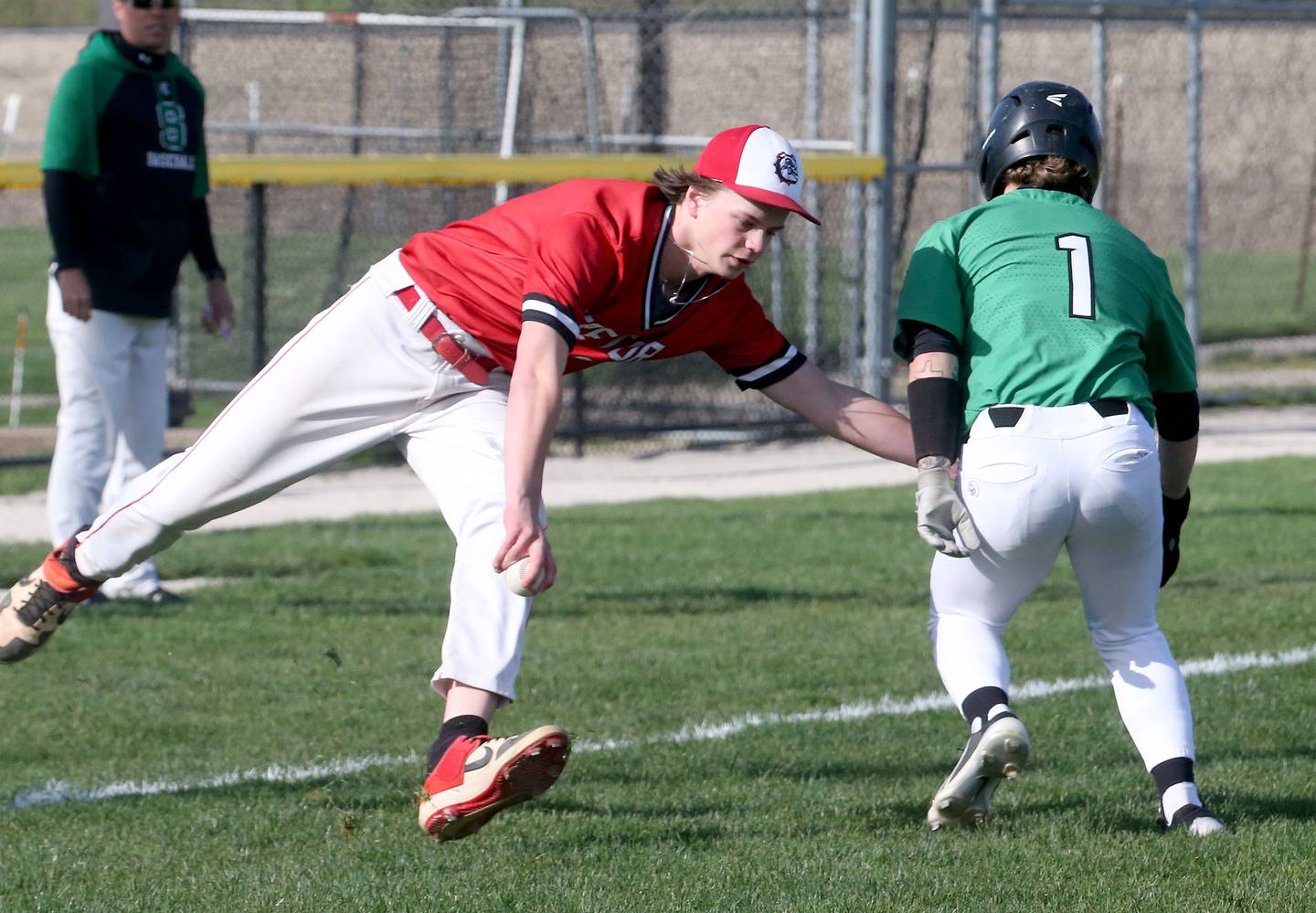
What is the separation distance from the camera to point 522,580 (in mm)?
3785

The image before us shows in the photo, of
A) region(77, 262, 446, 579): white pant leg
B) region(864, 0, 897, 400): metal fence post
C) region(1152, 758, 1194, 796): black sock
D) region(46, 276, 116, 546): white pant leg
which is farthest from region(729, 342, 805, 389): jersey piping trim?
region(864, 0, 897, 400): metal fence post

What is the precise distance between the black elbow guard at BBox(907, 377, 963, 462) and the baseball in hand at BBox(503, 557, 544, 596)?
100 cm

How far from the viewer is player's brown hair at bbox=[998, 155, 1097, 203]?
438cm

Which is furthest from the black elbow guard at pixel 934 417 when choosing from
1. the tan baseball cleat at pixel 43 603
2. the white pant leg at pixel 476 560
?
the tan baseball cleat at pixel 43 603

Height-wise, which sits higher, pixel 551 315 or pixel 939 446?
pixel 551 315

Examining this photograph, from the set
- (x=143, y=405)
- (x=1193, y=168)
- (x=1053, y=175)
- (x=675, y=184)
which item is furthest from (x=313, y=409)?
(x=1193, y=168)

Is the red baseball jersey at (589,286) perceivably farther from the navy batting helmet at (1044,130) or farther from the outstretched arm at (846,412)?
the navy batting helmet at (1044,130)

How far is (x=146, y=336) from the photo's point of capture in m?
7.52

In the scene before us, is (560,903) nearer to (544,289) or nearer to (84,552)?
(544,289)

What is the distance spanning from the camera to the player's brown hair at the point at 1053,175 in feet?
14.4

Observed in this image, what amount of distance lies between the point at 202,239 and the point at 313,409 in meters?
3.68

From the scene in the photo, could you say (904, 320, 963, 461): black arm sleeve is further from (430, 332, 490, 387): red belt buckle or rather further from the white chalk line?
the white chalk line

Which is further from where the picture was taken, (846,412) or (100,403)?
(100,403)

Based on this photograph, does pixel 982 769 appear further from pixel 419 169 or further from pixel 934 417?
pixel 419 169
